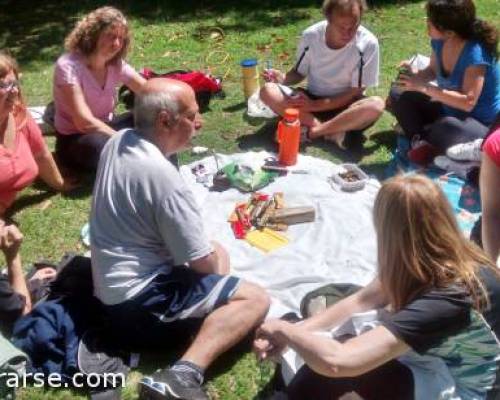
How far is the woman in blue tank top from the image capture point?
450 cm

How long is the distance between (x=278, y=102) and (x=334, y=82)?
0.52 meters

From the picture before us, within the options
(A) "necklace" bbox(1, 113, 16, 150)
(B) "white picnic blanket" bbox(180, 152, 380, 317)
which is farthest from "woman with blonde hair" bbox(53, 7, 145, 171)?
(B) "white picnic blanket" bbox(180, 152, 380, 317)

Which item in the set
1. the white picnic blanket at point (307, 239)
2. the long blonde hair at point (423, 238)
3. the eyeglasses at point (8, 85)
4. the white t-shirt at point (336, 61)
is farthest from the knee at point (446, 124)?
the eyeglasses at point (8, 85)

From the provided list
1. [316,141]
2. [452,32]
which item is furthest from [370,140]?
[452,32]

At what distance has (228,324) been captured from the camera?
3064 mm

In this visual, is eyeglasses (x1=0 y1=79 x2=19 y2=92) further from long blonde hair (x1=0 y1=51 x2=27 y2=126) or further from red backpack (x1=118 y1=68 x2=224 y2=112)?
red backpack (x1=118 y1=68 x2=224 y2=112)

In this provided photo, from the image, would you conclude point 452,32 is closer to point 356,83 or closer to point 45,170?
point 356,83

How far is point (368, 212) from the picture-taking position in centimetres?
437

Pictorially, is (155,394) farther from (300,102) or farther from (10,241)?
(300,102)

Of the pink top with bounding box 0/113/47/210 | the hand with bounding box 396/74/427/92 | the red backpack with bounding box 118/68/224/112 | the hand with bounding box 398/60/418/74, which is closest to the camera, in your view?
the pink top with bounding box 0/113/47/210

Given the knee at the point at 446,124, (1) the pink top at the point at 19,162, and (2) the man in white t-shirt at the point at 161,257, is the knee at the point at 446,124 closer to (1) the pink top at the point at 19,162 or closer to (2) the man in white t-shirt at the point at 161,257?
(2) the man in white t-shirt at the point at 161,257

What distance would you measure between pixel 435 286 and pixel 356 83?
336cm

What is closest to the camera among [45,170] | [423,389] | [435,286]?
[435,286]

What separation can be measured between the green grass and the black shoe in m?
0.20
